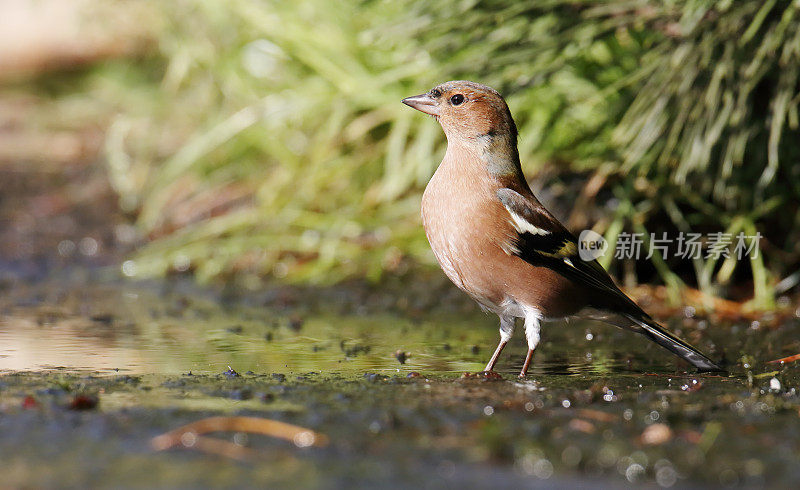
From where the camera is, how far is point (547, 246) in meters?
3.82

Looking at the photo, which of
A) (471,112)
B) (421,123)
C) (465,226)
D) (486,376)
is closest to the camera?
(486,376)

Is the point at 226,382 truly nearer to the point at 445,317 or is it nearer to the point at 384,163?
the point at 445,317

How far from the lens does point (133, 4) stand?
26.0 ft

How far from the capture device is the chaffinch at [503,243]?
367 centimetres

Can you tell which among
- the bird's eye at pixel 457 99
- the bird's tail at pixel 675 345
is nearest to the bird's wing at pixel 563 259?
the bird's tail at pixel 675 345

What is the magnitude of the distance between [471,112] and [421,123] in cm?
198

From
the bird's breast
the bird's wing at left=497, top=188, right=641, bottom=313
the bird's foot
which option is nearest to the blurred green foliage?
→ the bird's wing at left=497, top=188, right=641, bottom=313

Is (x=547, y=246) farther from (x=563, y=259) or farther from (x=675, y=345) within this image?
(x=675, y=345)

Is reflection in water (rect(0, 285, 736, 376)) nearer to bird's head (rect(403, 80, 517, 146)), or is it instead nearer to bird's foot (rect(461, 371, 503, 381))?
bird's foot (rect(461, 371, 503, 381))

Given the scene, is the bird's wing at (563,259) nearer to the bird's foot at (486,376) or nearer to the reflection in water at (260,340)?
the reflection in water at (260,340)

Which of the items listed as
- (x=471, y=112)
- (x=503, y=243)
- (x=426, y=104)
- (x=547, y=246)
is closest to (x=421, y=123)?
(x=426, y=104)

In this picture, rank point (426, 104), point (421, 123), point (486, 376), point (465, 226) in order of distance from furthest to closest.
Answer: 1. point (421, 123)
2. point (426, 104)
3. point (465, 226)
4. point (486, 376)

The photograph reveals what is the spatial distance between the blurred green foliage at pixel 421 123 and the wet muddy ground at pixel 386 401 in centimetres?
78

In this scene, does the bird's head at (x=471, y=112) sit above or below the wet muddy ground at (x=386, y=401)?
above
